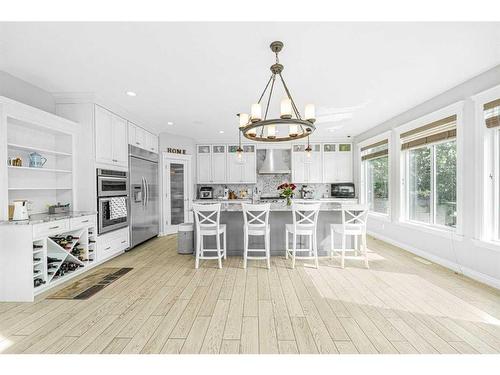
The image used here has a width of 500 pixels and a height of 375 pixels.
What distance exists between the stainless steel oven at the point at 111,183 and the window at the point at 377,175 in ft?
15.8

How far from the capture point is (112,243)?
3.90 metres

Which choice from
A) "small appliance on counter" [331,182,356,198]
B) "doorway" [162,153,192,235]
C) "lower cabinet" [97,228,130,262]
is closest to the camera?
"lower cabinet" [97,228,130,262]

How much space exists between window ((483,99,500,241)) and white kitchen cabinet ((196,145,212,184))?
5.55 m

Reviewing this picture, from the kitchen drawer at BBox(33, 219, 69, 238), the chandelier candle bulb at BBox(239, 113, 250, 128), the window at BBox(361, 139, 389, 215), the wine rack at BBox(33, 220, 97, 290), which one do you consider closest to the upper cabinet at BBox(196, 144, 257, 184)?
the window at BBox(361, 139, 389, 215)

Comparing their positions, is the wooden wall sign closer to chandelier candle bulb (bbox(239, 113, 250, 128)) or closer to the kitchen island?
the kitchen island

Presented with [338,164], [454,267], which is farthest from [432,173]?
[338,164]

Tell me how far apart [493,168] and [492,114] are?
0.63 m

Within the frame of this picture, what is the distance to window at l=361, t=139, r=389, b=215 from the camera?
5.22 m

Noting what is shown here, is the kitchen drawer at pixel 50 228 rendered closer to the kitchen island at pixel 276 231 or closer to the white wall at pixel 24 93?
the white wall at pixel 24 93

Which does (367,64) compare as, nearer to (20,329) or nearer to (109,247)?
(20,329)

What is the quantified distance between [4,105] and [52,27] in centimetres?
120
